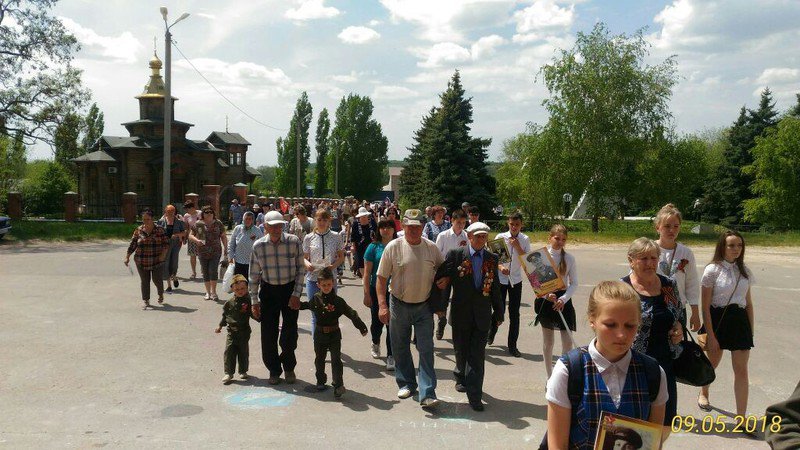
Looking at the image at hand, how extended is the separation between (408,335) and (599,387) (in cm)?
386

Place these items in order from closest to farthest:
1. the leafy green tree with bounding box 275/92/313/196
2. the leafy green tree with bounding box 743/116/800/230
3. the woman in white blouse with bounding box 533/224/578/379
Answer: the woman in white blouse with bounding box 533/224/578/379, the leafy green tree with bounding box 743/116/800/230, the leafy green tree with bounding box 275/92/313/196

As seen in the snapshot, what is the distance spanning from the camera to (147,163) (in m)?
51.4

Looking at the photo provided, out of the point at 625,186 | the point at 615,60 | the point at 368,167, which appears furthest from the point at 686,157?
the point at 368,167

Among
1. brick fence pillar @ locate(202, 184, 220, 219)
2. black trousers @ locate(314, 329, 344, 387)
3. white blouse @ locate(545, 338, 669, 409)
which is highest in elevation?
brick fence pillar @ locate(202, 184, 220, 219)

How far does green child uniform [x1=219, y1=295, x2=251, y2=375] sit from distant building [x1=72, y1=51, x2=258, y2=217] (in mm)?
44114

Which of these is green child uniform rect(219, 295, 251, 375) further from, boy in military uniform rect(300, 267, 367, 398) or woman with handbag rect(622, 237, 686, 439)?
woman with handbag rect(622, 237, 686, 439)

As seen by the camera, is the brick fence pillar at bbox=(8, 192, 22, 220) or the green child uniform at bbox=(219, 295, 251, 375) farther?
the brick fence pillar at bbox=(8, 192, 22, 220)

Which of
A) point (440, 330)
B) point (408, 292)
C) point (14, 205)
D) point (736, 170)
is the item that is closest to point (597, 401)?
point (408, 292)

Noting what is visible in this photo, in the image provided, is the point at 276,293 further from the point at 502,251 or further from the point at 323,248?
the point at 502,251

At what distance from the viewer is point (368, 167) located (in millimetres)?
81750

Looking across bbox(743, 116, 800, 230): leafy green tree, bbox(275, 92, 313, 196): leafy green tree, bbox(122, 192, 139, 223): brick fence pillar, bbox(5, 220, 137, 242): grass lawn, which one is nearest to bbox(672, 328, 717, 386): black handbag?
bbox(5, 220, 137, 242): grass lawn

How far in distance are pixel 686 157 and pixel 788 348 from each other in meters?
31.2

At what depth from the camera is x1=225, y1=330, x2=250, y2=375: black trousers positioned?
21.9ft

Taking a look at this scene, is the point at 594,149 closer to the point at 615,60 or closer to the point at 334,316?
the point at 615,60
